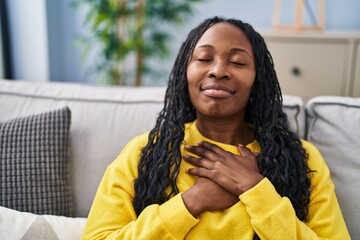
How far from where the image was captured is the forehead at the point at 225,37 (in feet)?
2.93

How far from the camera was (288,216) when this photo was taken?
80 centimetres

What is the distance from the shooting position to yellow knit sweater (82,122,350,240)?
2.62 ft

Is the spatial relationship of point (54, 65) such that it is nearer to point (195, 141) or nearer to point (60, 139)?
point (60, 139)

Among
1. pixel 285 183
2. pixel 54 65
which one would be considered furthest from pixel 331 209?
pixel 54 65

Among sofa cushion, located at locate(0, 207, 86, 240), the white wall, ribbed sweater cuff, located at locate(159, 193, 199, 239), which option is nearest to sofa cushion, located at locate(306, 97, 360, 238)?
ribbed sweater cuff, located at locate(159, 193, 199, 239)

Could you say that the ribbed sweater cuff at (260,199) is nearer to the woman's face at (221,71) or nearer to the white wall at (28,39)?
the woman's face at (221,71)

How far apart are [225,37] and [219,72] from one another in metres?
0.10

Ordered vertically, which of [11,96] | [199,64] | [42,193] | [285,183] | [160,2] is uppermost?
[160,2]

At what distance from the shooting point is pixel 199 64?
2.97 feet

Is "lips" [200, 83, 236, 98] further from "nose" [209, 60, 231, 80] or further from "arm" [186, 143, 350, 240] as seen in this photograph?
"arm" [186, 143, 350, 240]

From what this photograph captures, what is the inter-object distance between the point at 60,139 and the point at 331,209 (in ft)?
2.55

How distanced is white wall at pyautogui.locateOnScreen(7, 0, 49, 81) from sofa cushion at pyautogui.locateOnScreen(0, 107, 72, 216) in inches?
56.8

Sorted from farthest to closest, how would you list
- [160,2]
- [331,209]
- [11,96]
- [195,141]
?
[160,2] → [11,96] → [195,141] → [331,209]

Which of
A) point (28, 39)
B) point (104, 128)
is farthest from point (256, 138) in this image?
point (28, 39)
